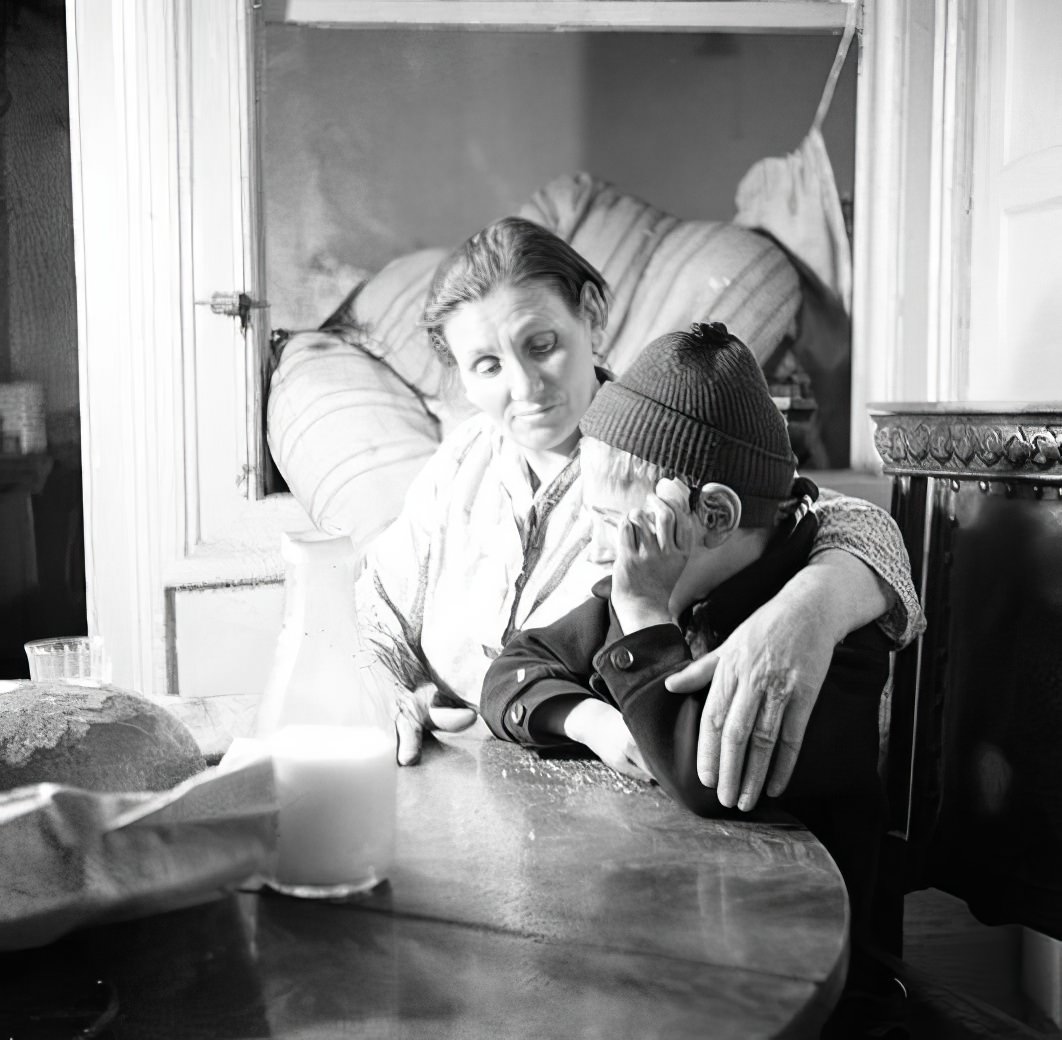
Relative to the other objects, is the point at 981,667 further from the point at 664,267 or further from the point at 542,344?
the point at 664,267

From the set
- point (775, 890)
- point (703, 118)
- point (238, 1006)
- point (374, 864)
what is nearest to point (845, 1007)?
point (775, 890)

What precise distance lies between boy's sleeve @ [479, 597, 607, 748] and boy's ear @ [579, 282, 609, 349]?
616mm

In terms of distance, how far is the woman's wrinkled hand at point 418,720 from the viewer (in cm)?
121

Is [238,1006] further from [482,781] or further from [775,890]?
[482,781]

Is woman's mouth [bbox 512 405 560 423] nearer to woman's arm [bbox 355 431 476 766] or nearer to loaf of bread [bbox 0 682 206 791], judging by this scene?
woman's arm [bbox 355 431 476 766]

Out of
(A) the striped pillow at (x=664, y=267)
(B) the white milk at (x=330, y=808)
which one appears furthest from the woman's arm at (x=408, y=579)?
(A) the striped pillow at (x=664, y=267)

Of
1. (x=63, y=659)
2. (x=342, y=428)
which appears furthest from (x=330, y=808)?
(x=342, y=428)

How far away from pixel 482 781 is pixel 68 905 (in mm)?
494

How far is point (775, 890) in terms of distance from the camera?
0.85 meters

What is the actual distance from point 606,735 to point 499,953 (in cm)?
44

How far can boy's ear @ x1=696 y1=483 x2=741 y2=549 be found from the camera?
115cm

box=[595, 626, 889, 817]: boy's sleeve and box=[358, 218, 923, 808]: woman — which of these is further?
box=[358, 218, 923, 808]: woman

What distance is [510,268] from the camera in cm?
174

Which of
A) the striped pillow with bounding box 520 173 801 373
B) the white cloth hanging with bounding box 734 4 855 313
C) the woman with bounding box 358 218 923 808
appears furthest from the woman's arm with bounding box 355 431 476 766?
the white cloth hanging with bounding box 734 4 855 313
